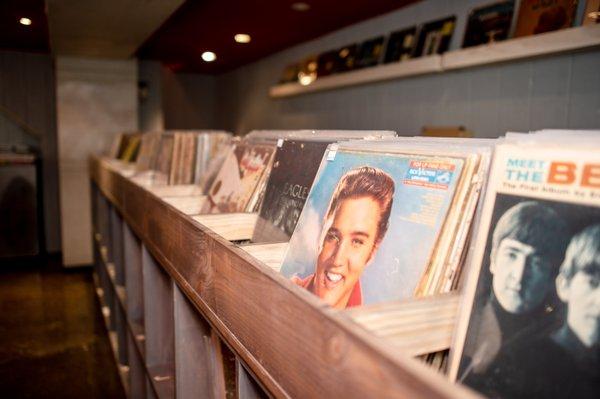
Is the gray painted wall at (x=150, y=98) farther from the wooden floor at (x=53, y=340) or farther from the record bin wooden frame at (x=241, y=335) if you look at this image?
the record bin wooden frame at (x=241, y=335)

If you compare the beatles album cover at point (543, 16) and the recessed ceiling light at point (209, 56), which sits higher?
the recessed ceiling light at point (209, 56)

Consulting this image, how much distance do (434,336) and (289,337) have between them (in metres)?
0.19

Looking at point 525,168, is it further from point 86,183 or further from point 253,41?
point 86,183

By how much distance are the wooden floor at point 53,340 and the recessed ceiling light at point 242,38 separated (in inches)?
123

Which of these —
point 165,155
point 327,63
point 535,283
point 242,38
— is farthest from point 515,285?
point 242,38

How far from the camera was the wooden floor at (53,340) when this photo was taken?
3.18 metres

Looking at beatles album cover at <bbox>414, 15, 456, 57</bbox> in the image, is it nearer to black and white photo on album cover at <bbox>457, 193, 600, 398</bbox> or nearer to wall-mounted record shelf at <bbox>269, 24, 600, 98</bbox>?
wall-mounted record shelf at <bbox>269, 24, 600, 98</bbox>

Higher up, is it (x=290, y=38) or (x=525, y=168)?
(x=290, y=38)

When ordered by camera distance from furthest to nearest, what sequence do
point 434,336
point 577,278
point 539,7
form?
1. point 539,7
2. point 434,336
3. point 577,278

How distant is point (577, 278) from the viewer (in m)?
0.55

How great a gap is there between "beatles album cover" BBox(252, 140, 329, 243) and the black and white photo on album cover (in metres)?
0.54

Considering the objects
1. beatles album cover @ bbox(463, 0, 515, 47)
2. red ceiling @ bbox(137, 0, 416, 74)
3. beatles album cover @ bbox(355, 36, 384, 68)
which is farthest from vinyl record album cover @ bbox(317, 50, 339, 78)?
beatles album cover @ bbox(463, 0, 515, 47)

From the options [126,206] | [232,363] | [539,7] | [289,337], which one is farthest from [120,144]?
[289,337]

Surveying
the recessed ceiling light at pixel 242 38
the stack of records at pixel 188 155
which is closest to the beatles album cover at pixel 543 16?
the stack of records at pixel 188 155
